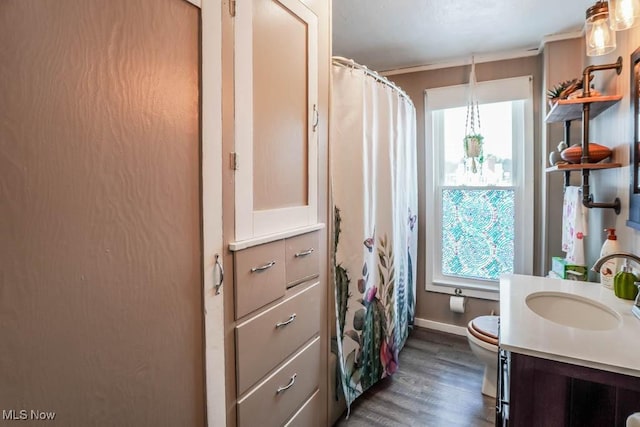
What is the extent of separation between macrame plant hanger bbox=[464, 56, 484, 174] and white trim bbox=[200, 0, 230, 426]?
2.23 m

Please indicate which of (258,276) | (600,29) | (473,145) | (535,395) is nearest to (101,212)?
(258,276)

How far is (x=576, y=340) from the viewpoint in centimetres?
98

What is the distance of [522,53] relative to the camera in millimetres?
2576

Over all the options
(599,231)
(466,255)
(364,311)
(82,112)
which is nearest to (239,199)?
(82,112)

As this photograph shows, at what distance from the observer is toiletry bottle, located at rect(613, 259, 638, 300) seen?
1.30 meters

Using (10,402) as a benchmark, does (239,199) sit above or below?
above

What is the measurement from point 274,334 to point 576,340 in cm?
95

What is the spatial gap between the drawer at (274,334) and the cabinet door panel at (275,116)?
0.30m

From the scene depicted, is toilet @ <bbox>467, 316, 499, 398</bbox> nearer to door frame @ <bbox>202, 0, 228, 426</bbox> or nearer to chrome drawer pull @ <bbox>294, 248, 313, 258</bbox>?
chrome drawer pull @ <bbox>294, 248, 313, 258</bbox>

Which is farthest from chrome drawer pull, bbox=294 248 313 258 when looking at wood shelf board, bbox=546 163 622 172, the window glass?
the window glass

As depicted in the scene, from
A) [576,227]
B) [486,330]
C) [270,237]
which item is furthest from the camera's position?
[486,330]

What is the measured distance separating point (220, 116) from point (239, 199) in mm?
262

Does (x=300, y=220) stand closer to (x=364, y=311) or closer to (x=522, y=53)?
(x=364, y=311)

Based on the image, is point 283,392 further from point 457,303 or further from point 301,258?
point 457,303
